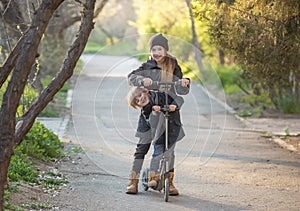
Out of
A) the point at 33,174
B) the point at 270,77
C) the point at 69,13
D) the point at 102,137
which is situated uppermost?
the point at 69,13

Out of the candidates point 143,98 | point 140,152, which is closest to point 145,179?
point 140,152

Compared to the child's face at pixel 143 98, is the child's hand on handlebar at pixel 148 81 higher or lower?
higher

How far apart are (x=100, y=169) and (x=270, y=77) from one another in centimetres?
477

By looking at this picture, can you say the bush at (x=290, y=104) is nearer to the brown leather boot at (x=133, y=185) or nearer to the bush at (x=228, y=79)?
the bush at (x=228, y=79)

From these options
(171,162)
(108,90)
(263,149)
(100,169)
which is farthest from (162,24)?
(171,162)

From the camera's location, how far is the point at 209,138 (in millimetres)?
13633

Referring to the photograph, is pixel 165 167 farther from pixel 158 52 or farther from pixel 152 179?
pixel 158 52

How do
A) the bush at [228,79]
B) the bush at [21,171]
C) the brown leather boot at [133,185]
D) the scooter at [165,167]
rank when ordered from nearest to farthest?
the scooter at [165,167] < the brown leather boot at [133,185] < the bush at [21,171] < the bush at [228,79]

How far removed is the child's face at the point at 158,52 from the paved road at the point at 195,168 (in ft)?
5.55

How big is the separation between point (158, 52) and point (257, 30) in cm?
347

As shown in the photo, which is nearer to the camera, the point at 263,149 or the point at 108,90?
the point at 263,149

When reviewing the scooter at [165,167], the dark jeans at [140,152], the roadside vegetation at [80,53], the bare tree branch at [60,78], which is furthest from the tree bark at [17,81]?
the dark jeans at [140,152]

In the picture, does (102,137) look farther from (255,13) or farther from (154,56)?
(154,56)

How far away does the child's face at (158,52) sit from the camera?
8016 mm
